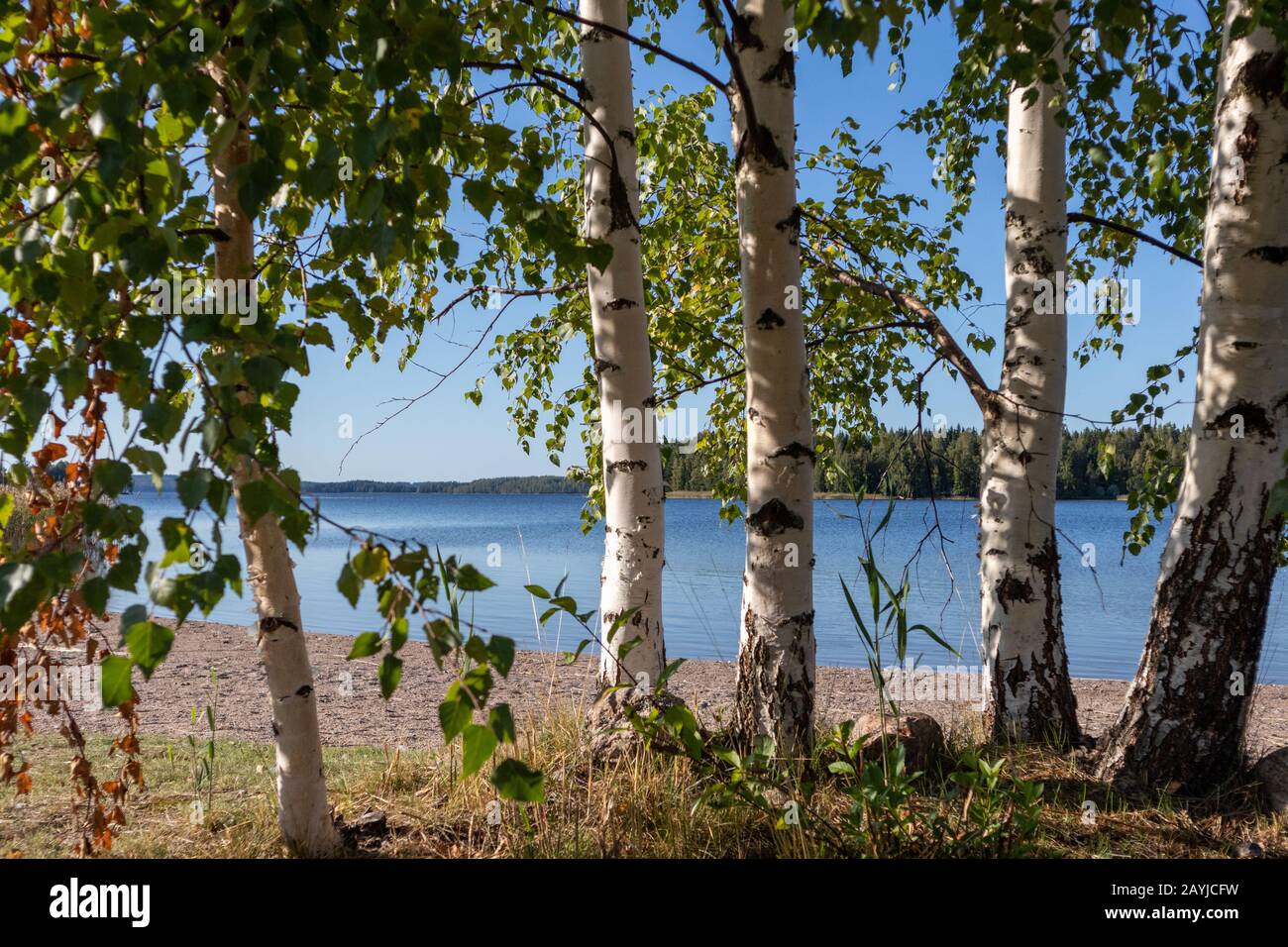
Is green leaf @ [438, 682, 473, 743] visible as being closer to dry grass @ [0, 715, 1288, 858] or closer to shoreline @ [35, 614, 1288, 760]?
dry grass @ [0, 715, 1288, 858]

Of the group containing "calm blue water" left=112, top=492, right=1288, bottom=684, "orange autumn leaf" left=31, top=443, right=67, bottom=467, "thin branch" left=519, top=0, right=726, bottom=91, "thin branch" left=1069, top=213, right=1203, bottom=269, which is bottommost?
"calm blue water" left=112, top=492, right=1288, bottom=684

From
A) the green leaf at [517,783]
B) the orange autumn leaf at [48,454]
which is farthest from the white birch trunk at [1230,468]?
the orange autumn leaf at [48,454]

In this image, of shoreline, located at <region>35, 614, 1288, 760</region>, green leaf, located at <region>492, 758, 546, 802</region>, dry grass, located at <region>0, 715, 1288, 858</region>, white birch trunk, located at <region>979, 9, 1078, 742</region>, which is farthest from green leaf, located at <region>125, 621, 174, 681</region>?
white birch trunk, located at <region>979, 9, 1078, 742</region>

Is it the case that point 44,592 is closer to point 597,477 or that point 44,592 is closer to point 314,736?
point 314,736

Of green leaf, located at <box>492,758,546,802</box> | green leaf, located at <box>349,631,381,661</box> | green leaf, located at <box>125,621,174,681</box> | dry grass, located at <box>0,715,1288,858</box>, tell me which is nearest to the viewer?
green leaf, located at <box>125,621,174,681</box>

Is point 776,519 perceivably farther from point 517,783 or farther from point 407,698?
point 407,698

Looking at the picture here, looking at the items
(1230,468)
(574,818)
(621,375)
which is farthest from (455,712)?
(1230,468)

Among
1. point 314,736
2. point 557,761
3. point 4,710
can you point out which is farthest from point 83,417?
point 557,761

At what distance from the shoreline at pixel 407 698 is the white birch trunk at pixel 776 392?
1.02 metres

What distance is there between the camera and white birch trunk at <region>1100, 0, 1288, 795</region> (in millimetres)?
3633

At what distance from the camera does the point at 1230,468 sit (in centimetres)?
365

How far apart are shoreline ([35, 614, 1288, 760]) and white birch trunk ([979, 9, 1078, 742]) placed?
374mm

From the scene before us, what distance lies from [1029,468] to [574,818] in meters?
2.77

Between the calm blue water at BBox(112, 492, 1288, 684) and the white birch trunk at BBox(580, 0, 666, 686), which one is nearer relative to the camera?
the white birch trunk at BBox(580, 0, 666, 686)
